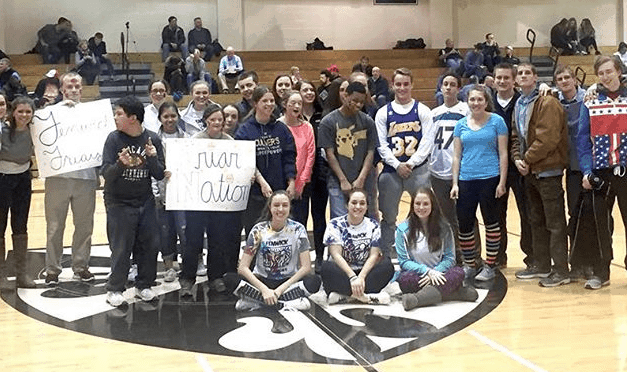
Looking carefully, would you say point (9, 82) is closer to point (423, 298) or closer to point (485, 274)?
point (485, 274)

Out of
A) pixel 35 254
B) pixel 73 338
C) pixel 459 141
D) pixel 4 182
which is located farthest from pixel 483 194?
pixel 35 254

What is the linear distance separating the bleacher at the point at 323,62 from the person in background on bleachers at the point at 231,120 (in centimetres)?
1377

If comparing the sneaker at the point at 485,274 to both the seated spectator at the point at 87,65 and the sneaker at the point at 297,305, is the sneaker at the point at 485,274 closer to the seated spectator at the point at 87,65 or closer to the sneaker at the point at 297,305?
the sneaker at the point at 297,305

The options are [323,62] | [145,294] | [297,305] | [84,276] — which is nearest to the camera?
[297,305]

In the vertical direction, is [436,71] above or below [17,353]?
above

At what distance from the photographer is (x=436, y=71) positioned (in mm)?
21656

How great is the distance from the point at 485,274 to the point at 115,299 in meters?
2.86

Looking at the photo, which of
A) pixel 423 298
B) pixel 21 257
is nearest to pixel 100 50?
pixel 21 257

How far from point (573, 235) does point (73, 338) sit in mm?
3773

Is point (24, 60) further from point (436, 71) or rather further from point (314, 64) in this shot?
point (436, 71)

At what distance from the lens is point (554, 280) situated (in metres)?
6.23

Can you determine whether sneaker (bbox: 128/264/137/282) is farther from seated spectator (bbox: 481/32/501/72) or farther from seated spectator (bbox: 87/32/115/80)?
seated spectator (bbox: 481/32/501/72)

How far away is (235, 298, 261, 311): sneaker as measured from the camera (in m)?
5.71

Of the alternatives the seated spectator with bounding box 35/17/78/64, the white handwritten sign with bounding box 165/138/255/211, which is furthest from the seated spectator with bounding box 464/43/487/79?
the white handwritten sign with bounding box 165/138/255/211
